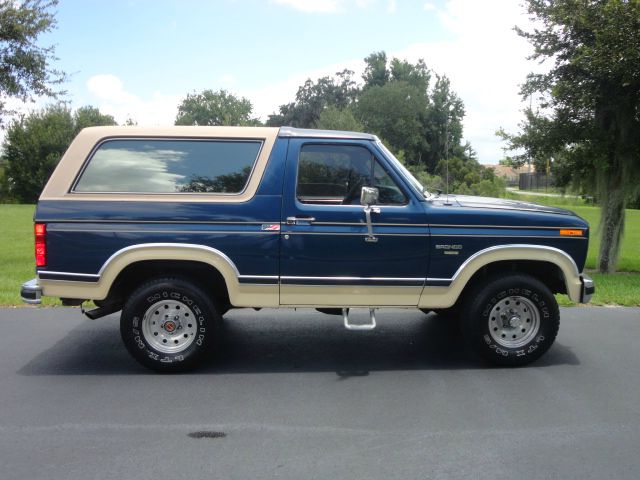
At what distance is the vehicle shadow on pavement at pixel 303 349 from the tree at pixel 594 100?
598cm

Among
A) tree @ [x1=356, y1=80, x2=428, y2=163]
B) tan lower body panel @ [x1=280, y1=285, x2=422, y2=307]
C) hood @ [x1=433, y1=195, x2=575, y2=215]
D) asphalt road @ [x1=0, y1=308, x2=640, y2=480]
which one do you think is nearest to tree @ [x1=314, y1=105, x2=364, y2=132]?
hood @ [x1=433, y1=195, x2=575, y2=215]

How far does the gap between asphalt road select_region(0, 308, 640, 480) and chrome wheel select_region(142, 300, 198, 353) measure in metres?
0.28

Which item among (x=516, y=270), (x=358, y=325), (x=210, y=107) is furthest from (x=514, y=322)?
(x=210, y=107)

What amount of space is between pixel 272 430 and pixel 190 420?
626 mm

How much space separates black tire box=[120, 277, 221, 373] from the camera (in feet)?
18.0

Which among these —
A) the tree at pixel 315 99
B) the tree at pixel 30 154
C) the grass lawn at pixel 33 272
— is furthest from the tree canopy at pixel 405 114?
the grass lawn at pixel 33 272

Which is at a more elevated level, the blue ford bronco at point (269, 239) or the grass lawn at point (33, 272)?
the blue ford bronco at point (269, 239)

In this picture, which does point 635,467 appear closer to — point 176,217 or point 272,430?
point 272,430

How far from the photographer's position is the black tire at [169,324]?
5.50m

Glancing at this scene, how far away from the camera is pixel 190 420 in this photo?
177 inches

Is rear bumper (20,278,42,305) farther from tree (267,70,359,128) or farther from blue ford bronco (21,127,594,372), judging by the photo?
tree (267,70,359,128)

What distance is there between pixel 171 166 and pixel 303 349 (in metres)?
2.24

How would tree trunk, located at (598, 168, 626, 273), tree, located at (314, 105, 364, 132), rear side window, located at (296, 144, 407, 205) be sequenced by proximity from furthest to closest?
tree, located at (314, 105, 364, 132) < tree trunk, located at (598, 168, 626, 273) < rear side window, located at (296, 144, 407, 205)

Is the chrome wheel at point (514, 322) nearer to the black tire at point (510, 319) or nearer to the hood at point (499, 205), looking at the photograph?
the black tire at point (510, 319)
